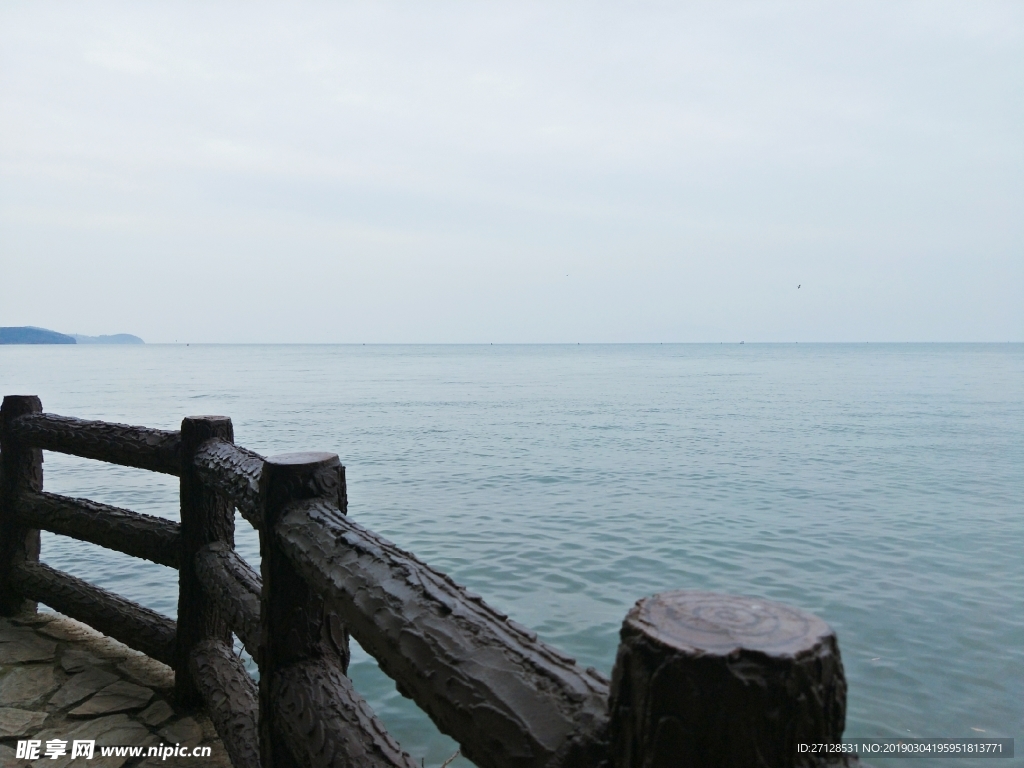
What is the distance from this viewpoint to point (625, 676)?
1100 mm

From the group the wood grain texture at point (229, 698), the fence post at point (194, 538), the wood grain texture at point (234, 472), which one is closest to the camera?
the wood grain texture at point (234, 472)

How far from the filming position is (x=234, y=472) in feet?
10.2

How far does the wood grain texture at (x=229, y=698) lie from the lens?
2969 millimetres

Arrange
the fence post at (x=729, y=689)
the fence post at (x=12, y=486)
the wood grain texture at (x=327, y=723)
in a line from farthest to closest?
the fence post at (x=12, y=486), the wood grain texture at (x=327, y=723), the fence post at (x=729, y=689)

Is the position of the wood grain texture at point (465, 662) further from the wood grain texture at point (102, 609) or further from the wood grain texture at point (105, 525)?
the wood grain texture at point (102, 609)

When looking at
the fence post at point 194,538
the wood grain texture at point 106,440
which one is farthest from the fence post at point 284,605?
the wood grain texture at point 106,440

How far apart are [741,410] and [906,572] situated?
2463 cm

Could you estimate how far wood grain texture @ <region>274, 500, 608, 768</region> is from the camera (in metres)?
1.27

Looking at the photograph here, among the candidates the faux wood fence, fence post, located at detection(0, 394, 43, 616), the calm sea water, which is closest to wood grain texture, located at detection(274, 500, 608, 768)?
the faux wood fence

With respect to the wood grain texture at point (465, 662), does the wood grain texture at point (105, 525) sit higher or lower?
lower

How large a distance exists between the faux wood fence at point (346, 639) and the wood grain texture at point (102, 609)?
12 millimetres

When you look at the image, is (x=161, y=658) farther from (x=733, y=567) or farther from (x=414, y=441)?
(x=414, y=441)

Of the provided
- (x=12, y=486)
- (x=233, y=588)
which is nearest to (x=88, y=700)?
(x=233, y=588)

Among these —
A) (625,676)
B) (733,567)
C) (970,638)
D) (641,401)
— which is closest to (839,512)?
(733,567)
